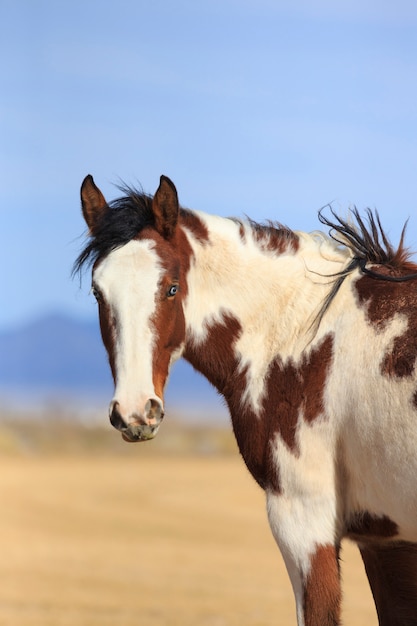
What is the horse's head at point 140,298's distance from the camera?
15.1 feet

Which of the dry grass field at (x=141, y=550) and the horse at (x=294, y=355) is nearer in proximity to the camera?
the horse at (x=294, y=355)

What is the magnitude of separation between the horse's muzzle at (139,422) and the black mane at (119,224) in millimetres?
807

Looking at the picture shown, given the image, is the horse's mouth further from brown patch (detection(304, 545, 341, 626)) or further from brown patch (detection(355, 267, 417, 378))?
brown patch (detection(355, 267, 417, 378))

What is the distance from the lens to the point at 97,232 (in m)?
4.99

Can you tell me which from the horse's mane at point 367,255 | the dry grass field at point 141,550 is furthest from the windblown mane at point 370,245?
the dry grass field at point 141,550

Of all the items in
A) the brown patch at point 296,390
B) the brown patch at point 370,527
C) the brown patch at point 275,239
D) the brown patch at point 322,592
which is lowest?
the brown patch at point 322,592

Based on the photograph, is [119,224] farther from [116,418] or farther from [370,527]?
[370,527]

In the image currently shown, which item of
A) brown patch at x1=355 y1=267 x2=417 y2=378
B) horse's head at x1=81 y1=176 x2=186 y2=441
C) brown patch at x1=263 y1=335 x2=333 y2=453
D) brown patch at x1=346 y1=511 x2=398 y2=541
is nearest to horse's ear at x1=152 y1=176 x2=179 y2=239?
horse's head at x1=81 y1=176 x2=186 y2=441

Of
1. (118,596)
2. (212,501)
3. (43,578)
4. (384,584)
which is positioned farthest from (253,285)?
(212,501)

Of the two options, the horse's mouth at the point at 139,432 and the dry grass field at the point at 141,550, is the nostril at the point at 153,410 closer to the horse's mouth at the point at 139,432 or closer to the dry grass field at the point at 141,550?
the horse's mouth at the point at 139,432

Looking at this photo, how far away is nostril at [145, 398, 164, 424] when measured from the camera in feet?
15.0

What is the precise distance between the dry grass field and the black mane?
26.3 ft

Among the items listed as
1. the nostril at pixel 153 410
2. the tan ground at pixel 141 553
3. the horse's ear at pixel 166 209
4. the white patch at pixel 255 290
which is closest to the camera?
the nostril at pixel 153 410

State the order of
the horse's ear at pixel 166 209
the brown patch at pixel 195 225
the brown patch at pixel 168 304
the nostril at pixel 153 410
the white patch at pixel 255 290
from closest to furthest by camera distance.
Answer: the nostril at pixel 153 410 < the brown patch at pixel 168 304 < the horse's ear at pixel 166 209 < the white patch at pixel 255 290 < the brown patch at pixel 195 225
